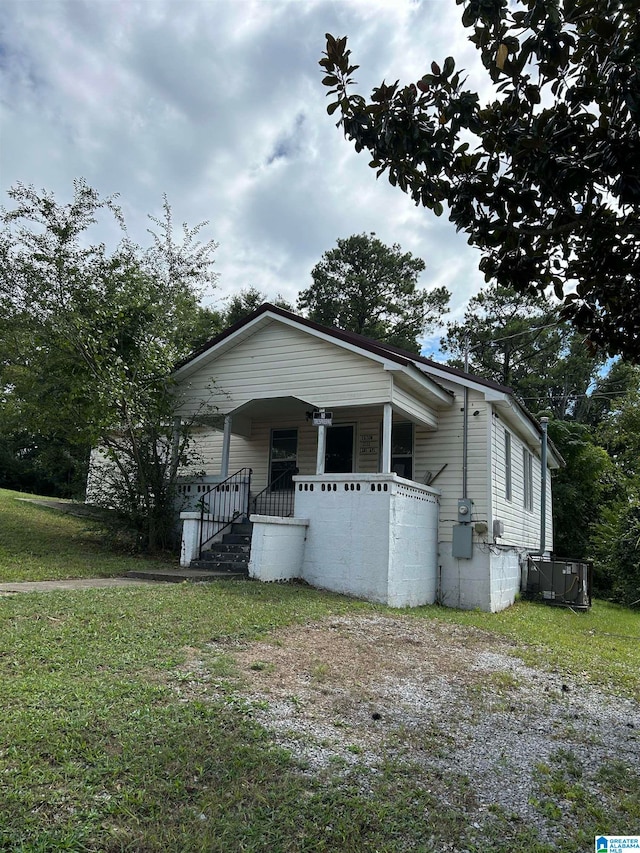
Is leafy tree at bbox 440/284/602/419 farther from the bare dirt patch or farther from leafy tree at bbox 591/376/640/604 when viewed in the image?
the bare dirt patch

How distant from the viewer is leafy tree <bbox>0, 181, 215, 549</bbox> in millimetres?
11297

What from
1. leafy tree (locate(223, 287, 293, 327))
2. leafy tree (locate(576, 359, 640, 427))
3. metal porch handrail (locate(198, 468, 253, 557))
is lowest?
metal porch handrail (locate(198, 468, 253, 557))

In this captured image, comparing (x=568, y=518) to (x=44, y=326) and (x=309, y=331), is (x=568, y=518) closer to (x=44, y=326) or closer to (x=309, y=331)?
(x=309, y=331)

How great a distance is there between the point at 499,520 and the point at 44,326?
9.96 meters

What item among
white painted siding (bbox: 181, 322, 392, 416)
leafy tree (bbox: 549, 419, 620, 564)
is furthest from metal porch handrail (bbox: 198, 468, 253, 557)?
leafy tree (bbox: 549, 419, 620, 564)

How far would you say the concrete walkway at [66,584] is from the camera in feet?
24.2

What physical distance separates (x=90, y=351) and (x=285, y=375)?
3.72 m

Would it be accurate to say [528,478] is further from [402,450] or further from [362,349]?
[362,349]

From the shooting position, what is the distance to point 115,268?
12633mm

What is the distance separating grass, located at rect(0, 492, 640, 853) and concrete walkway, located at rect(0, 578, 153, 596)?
83.5 inches

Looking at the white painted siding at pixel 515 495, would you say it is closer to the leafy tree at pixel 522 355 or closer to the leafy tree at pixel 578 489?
the leafy tree at pixel 578 489

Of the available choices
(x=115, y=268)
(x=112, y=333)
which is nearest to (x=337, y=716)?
(x=112, y=333)

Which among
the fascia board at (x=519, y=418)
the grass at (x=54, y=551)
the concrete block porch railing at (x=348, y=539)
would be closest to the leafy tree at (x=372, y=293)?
the fascia board at (x=519, y=418)
